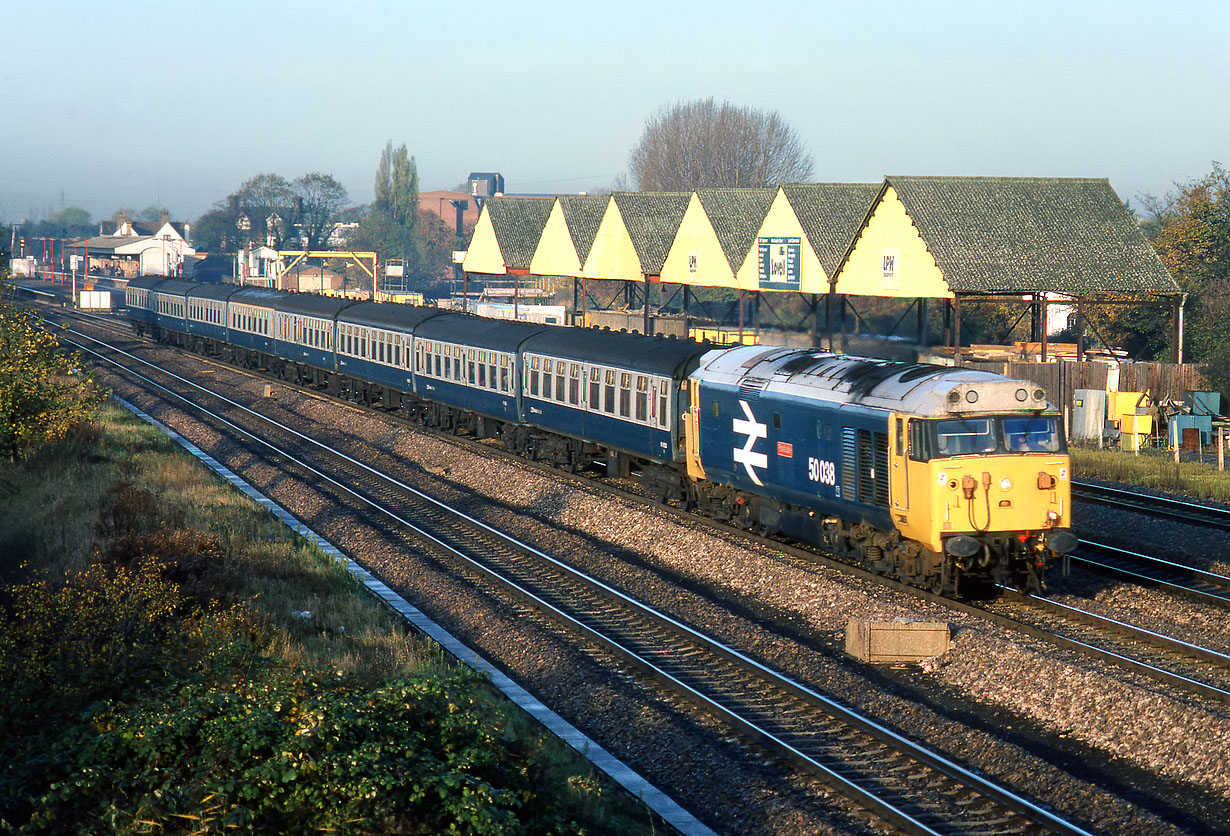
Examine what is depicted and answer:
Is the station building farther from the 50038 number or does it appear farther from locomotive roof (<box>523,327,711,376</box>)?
the 50038 number

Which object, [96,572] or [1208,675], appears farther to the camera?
[96,572]

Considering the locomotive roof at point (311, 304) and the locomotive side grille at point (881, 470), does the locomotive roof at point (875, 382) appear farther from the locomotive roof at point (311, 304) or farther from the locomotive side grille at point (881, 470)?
the locomotive roof at point (311, 304)

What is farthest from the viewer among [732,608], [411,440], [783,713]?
[411,440]

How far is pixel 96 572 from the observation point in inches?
625

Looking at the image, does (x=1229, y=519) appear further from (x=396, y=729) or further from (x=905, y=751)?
(x=396, y=729)

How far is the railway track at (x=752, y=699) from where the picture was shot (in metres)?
10.9

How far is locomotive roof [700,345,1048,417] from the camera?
16547 millimetres

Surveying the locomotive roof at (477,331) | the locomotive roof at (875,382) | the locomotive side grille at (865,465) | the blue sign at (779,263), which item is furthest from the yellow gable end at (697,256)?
the locomotive side grille at (865,465)

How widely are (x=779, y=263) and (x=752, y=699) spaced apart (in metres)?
35.8

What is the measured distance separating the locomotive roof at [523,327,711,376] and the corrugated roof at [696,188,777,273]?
22416 millimetres

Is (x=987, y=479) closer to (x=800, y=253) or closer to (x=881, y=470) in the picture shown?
(x=881, y=470)

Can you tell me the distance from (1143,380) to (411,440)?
2243 centimetres

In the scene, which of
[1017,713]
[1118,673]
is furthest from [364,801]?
[1118,673]

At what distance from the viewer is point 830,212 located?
49188 mm
